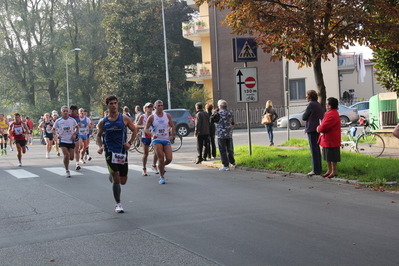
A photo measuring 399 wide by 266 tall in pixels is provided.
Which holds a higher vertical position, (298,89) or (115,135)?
(298,89)

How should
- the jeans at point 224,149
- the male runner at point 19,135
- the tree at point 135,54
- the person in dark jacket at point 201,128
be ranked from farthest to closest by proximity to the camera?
the tree at point 135,54 → the male runner at point 19,135 → the person in dark jacket at point 201,128 → the jeans at point 224,149

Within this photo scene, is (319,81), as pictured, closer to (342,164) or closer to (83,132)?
(342,164)

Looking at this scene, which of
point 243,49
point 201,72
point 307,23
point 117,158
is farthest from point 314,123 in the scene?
point 201,72

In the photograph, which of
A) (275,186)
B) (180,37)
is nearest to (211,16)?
(180,37)

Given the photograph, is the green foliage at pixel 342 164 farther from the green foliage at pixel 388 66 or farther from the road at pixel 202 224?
the green foliage at pixel 388 66

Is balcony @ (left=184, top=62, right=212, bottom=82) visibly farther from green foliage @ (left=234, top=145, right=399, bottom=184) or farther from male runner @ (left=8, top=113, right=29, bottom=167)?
green foliage @ (left=234, top=145, right=399, bottom=184)

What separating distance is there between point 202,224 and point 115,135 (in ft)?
7.79

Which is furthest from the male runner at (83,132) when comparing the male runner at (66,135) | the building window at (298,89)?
the building window at (298,89)

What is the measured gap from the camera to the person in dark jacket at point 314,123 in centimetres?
1134

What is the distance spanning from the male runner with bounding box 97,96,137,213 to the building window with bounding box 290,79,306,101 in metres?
33.6

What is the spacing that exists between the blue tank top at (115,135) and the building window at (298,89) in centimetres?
3365

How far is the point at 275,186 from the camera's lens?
1045cm

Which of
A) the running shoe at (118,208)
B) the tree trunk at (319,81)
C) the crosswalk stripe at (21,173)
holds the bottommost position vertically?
the crosswalk stripe at (21,173)

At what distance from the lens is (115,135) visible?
8297 mm
